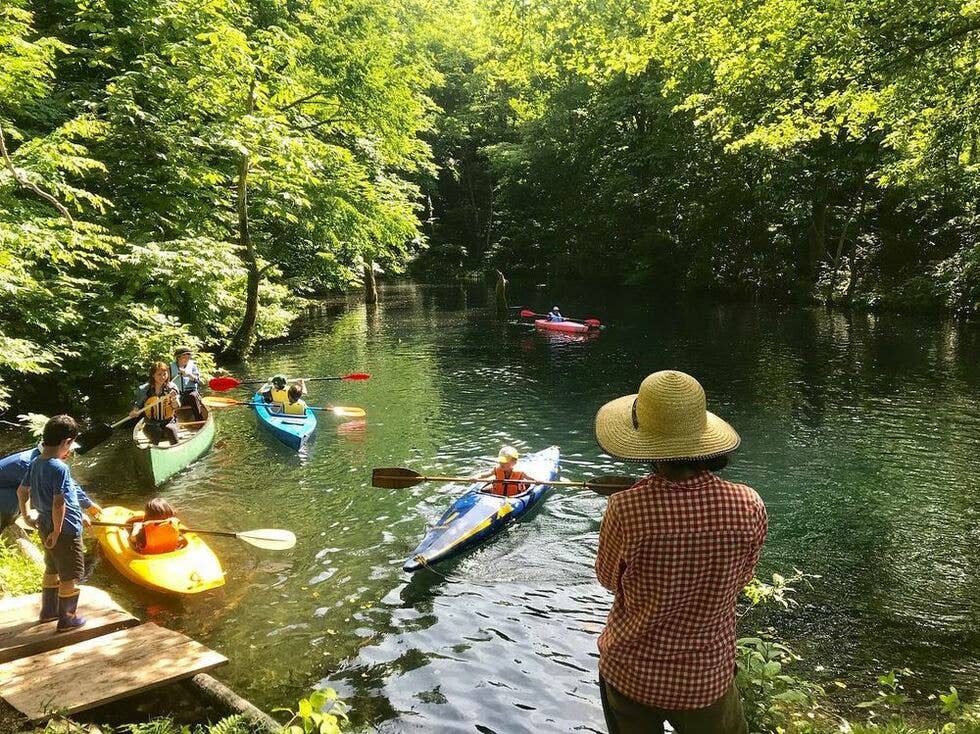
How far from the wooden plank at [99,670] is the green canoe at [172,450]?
5614mm

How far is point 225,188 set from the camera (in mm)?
20328

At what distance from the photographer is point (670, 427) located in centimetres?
265

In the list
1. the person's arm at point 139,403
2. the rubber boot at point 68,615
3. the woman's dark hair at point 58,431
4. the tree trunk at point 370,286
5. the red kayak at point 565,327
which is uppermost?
the tree trunk at point 370,286

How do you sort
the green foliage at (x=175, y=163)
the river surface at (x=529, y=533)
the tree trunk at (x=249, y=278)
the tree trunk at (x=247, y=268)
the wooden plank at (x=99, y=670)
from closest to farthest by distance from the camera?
the wooden plank at (x=99, y=670) < the river surface at (x=529, y=533) < the green foliage at (x=175, y=163) < the tree trunk at (x=247, y=268) < the tree trunk at (x=249, y=278)

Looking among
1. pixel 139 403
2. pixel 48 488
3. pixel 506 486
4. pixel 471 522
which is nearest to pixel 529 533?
pixel 506 486

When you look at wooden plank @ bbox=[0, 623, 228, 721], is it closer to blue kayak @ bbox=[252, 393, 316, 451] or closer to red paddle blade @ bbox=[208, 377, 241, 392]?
blue kayak @ bbox=[252, 393, 316, 451]

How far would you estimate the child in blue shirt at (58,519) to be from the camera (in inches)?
214

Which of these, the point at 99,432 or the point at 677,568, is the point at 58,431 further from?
the point at 99,432

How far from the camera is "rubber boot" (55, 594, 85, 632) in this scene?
5.50m

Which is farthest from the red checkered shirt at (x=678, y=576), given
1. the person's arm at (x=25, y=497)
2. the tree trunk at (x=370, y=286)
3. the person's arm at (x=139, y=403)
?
the tree trunk at (x=370, y=286)

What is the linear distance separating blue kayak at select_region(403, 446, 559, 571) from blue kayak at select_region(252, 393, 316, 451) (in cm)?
439

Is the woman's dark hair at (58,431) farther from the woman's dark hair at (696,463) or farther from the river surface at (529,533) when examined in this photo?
the woman's dark hair at (696,463)

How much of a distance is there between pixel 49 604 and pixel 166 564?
1891mm

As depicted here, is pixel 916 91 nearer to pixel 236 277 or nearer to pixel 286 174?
pixel 286 174
